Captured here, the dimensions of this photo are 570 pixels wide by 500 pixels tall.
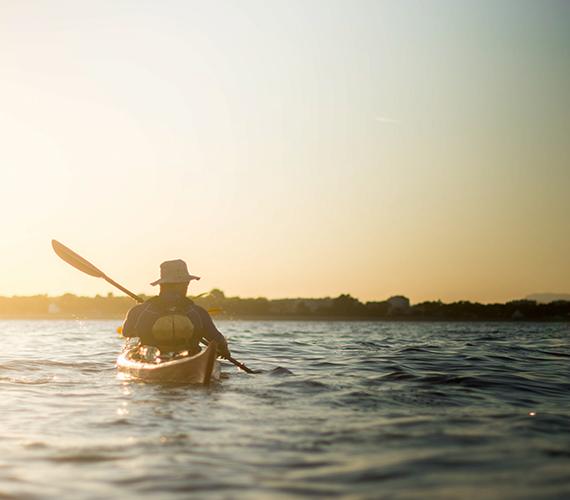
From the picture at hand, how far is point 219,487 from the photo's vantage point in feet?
17.7

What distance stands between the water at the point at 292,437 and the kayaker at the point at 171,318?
0.92 m

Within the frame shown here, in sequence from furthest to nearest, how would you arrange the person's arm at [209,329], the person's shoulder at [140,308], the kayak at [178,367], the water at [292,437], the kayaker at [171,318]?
the person's arm at [209,329] → the person's shoulder at [140,308] → the kayaker at [171,318] → the kayak at [178,367] → the water at [292,437]

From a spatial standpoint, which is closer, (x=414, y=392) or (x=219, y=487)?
(x=219, y=487)

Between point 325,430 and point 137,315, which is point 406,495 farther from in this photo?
point 137,315

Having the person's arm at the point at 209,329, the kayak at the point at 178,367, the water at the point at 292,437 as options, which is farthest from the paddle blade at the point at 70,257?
the person's arm at the point at 209,329

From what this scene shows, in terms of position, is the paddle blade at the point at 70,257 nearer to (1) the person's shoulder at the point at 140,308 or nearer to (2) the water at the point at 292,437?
(2) the water at the point at 292,437

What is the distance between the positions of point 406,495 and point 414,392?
6.04 m

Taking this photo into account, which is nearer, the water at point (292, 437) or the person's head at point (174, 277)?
the water at point (292, 437)

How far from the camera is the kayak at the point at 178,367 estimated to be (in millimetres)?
11711

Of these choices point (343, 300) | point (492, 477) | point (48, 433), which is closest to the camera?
point (492, 477)

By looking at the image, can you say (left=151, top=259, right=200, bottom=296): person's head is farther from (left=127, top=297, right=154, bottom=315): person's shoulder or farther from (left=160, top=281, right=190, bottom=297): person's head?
(left=127, top=297, right=154, bottom=315): person's shoulder

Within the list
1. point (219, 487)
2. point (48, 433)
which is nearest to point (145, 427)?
point (48, 433)

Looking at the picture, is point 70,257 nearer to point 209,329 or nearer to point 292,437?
point 209,329

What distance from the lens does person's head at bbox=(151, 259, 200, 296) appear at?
41.7 ft
